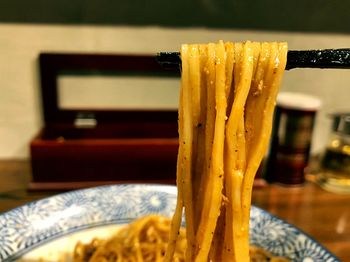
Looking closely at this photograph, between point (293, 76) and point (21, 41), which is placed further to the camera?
point (293, 76)

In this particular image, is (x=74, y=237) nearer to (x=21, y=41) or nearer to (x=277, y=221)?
(x=277, y=221)

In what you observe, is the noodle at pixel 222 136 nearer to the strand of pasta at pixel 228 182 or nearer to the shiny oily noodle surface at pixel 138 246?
the strand of pasta at pixel 228 182

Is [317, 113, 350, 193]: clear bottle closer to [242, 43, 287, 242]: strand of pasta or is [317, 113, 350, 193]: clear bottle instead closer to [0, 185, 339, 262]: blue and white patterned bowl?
[0, 185, 339, 262]: blue and white patterned bowl

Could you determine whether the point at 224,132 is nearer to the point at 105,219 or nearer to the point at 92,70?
the point at 105,219

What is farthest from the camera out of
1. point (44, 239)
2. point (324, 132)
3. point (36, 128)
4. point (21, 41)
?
point (324, 132)

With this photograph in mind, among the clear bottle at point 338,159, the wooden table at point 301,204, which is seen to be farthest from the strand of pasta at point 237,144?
the clear bottle at point 338,159

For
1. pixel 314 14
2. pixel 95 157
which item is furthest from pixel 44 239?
pixel 314 14
